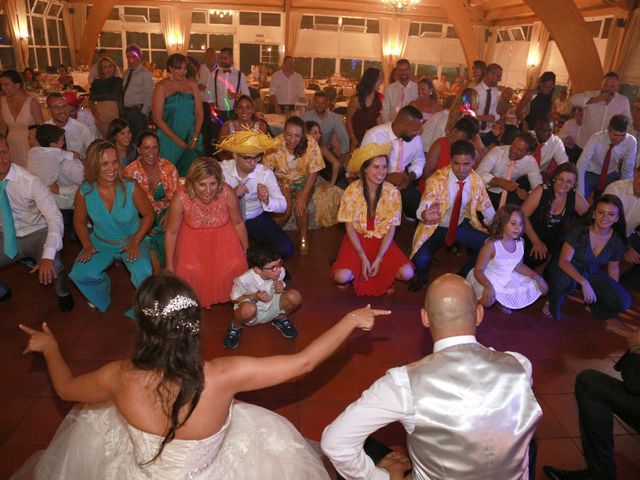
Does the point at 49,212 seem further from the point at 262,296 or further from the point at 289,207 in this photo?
the point at 289,207

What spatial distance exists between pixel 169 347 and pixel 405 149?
12.4 feet

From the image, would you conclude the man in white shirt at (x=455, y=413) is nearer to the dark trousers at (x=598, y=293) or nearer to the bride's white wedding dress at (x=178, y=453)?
the bride's white wedding dress at (x=178, y=453)

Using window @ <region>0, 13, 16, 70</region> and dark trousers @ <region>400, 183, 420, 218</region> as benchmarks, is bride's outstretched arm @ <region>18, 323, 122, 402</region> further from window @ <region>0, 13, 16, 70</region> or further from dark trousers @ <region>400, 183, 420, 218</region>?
window @ <region>0, 13, 16, 70</region>

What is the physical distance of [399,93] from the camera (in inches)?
278

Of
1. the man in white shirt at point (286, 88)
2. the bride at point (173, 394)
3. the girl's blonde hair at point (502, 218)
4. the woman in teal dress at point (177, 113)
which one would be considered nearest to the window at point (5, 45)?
the man in white shirt at point (286, 88)

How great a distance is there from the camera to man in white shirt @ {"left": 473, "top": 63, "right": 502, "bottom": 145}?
20.6 feet

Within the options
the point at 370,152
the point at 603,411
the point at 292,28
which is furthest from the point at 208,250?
the point at 292,28

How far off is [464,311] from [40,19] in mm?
18915

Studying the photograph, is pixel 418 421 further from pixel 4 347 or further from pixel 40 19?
pixel 40 19

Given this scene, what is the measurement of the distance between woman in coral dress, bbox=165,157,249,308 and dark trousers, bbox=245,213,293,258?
63 centimetres

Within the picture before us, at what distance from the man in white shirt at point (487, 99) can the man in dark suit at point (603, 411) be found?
445cm

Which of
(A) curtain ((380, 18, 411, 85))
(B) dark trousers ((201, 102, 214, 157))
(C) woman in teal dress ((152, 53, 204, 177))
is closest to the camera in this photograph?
(C) woman in teal dress ((152, 53, 204, 177))

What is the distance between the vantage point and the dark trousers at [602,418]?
2357 millimetres

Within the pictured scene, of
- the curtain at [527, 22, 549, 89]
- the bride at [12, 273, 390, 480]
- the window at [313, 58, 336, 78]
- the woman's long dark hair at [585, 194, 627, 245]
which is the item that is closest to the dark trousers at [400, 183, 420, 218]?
the woman's long dark hair at [585, 194, 627, 245]
